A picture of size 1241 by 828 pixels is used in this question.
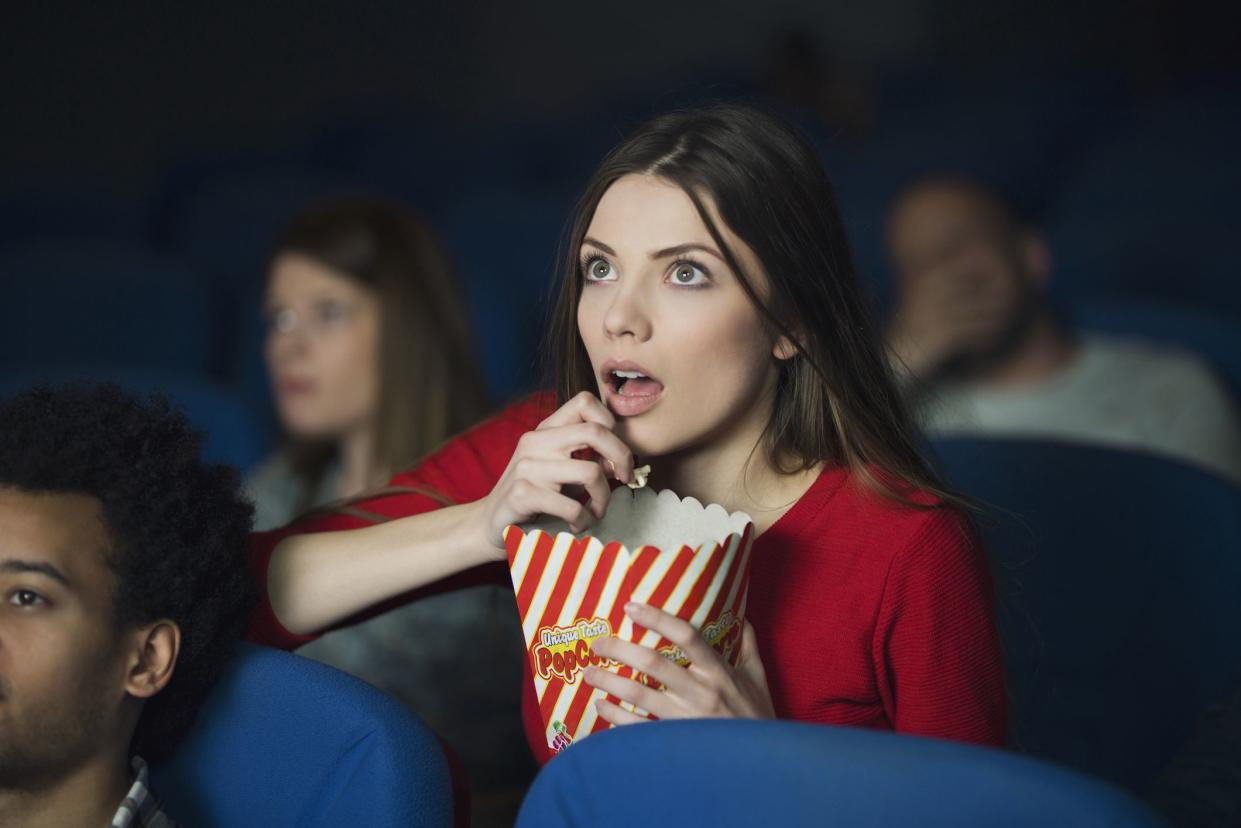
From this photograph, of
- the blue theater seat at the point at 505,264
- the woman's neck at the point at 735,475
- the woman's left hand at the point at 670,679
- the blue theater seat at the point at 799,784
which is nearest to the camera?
the blue theater seat at the point at 799,784

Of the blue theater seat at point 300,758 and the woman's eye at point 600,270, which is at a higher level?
the woman's eye at point 600,270

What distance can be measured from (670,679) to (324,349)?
1436 mm

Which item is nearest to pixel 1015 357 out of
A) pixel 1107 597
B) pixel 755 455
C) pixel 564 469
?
pixel 1107 597

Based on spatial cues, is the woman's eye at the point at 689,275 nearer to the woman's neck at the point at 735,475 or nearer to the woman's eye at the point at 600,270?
the woman's eye at the point at 600,270

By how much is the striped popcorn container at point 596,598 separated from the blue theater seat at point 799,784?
0.15 metres

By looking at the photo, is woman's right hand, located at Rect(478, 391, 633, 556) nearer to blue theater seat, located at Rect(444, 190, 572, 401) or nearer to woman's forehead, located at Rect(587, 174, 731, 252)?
woman's forehead, located at Rect(587, 174, 731, 252)

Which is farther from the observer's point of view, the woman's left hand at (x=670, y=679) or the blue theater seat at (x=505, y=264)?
the blue theater seat at (x=505, y=264)

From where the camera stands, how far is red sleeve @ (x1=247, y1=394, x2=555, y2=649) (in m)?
1.40

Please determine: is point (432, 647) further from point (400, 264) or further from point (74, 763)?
point (74, 763)

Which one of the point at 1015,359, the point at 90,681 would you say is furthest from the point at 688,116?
the point at 1015,359

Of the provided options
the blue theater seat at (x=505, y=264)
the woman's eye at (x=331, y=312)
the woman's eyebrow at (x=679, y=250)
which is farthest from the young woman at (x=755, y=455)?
the blue theater seat at (x=505, y=264)

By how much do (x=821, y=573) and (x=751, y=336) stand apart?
234 millimetres

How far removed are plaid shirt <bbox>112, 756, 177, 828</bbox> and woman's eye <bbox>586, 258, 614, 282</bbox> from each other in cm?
59

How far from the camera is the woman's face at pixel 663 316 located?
1303 mm
